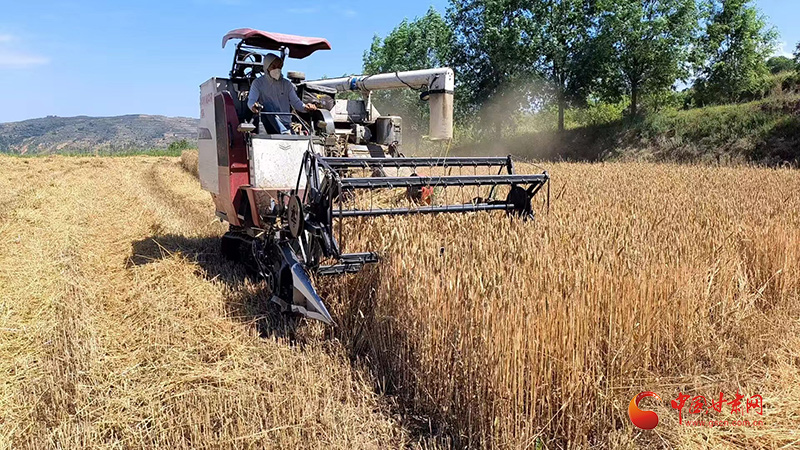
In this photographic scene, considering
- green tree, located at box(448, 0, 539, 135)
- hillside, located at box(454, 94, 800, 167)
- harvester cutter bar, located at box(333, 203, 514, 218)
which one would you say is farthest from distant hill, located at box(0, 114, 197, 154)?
harvester cutter bar, located at box(333, 203, 514, 218)

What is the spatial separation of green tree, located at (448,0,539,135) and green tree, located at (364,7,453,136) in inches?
59.2

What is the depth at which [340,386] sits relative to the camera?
10.5 feet

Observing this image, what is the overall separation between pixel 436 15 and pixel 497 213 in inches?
1450

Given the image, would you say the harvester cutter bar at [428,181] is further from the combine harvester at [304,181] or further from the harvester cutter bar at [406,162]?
the harvester cutter bar at [406,162]

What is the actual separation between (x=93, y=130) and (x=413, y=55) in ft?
491

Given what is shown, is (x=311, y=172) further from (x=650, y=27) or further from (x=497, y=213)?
(x=650, y=27)

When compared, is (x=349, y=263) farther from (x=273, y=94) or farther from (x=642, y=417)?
(x=273, y=94)

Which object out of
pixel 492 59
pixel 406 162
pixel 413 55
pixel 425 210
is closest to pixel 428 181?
pixel 425 210

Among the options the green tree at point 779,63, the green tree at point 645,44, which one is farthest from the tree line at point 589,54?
the green tree at point 779,63

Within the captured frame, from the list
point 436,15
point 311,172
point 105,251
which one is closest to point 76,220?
point 105,251

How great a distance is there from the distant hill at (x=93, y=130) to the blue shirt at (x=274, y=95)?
146919 millimetres

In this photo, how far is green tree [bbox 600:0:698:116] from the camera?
25.5m

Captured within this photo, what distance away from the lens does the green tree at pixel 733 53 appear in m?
27.7

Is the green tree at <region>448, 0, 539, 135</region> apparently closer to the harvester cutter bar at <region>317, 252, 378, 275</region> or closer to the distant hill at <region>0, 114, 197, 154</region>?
the harvester cutter bar at <region>317, 252, 378, 275</region>
